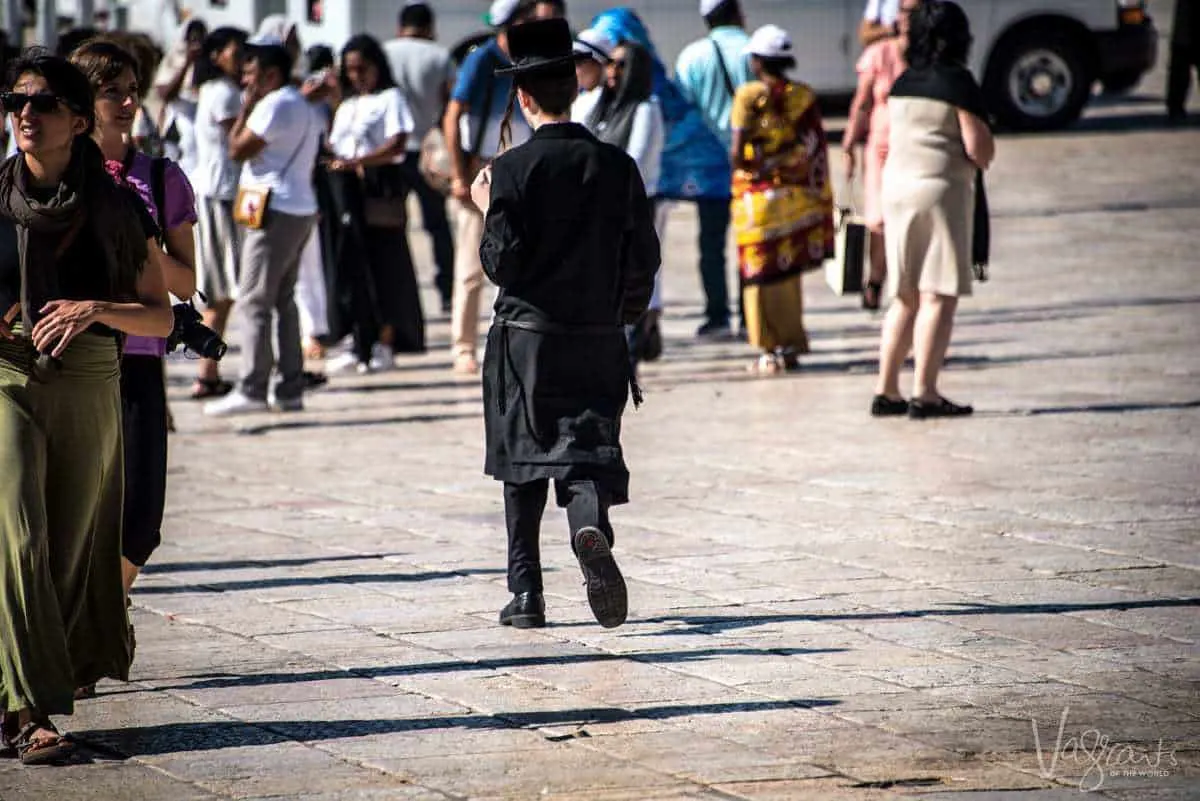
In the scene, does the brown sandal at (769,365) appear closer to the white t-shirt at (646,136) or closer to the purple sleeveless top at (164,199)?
the white t-shirt at (646,136)

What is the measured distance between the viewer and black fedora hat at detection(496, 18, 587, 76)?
662 centimetres

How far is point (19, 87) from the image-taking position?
5.47 meters

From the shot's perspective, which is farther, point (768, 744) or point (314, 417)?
point (314, 417)

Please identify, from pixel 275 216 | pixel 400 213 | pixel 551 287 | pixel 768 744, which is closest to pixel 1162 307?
pixel 400 213

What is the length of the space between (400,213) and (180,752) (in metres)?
7.60

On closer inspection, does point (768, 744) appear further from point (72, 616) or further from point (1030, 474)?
point (1030, 474)

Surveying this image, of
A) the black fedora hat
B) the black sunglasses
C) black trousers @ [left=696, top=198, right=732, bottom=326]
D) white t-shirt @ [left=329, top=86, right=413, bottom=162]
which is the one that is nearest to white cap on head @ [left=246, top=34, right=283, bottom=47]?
white t-shirt @ [left=329, top=86, right=413, bottom=162]

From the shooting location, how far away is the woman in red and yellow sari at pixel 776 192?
1197 centimetres

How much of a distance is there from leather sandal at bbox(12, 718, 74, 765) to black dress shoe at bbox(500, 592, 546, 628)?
1.72 m

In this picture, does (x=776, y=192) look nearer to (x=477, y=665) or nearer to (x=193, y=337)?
(x=477, y=665)

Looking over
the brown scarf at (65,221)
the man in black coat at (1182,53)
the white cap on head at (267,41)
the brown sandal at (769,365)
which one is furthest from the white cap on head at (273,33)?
the man in black coat at (1182,53)

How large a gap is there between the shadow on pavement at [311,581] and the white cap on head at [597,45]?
4460 millimetres

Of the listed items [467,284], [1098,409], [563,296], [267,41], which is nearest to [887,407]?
[1098,409]

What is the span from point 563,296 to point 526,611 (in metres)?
0.97
